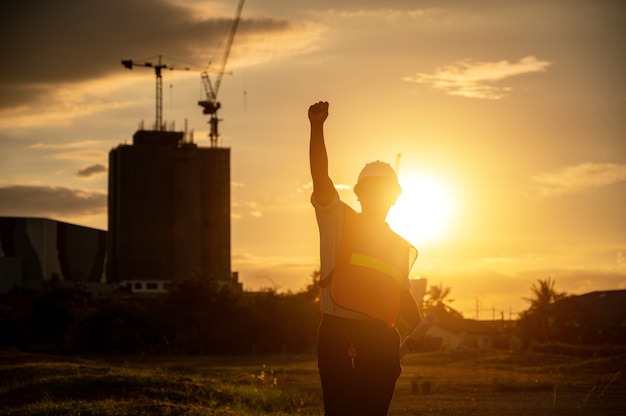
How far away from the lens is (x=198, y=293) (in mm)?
69500

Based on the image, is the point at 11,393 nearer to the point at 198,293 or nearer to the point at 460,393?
the point at 460,393

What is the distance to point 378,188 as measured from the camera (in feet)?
22.1

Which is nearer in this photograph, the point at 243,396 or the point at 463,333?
the point at 243,396

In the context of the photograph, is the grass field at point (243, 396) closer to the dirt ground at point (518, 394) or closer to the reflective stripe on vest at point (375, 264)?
the dirt ground at point (518, 394)

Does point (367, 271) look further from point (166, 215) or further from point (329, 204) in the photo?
point (166, 215)

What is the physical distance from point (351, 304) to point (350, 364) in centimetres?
36

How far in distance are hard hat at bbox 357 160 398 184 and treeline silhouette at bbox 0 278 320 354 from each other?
55.8m

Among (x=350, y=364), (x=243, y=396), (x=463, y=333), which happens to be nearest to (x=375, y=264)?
(x=350, y=364)

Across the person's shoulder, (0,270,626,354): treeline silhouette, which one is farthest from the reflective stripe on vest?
(0,270,626,354): treeline silhouette

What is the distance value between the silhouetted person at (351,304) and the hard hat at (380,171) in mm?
345

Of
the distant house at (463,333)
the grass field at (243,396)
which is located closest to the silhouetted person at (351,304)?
the grass field at (243,396)

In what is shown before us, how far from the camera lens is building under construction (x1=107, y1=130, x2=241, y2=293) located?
12112 centimetres

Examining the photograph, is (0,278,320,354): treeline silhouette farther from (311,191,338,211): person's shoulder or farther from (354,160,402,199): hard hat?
(311,191,338,211): person's shoulder

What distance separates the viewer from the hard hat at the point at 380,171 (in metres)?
6.73
